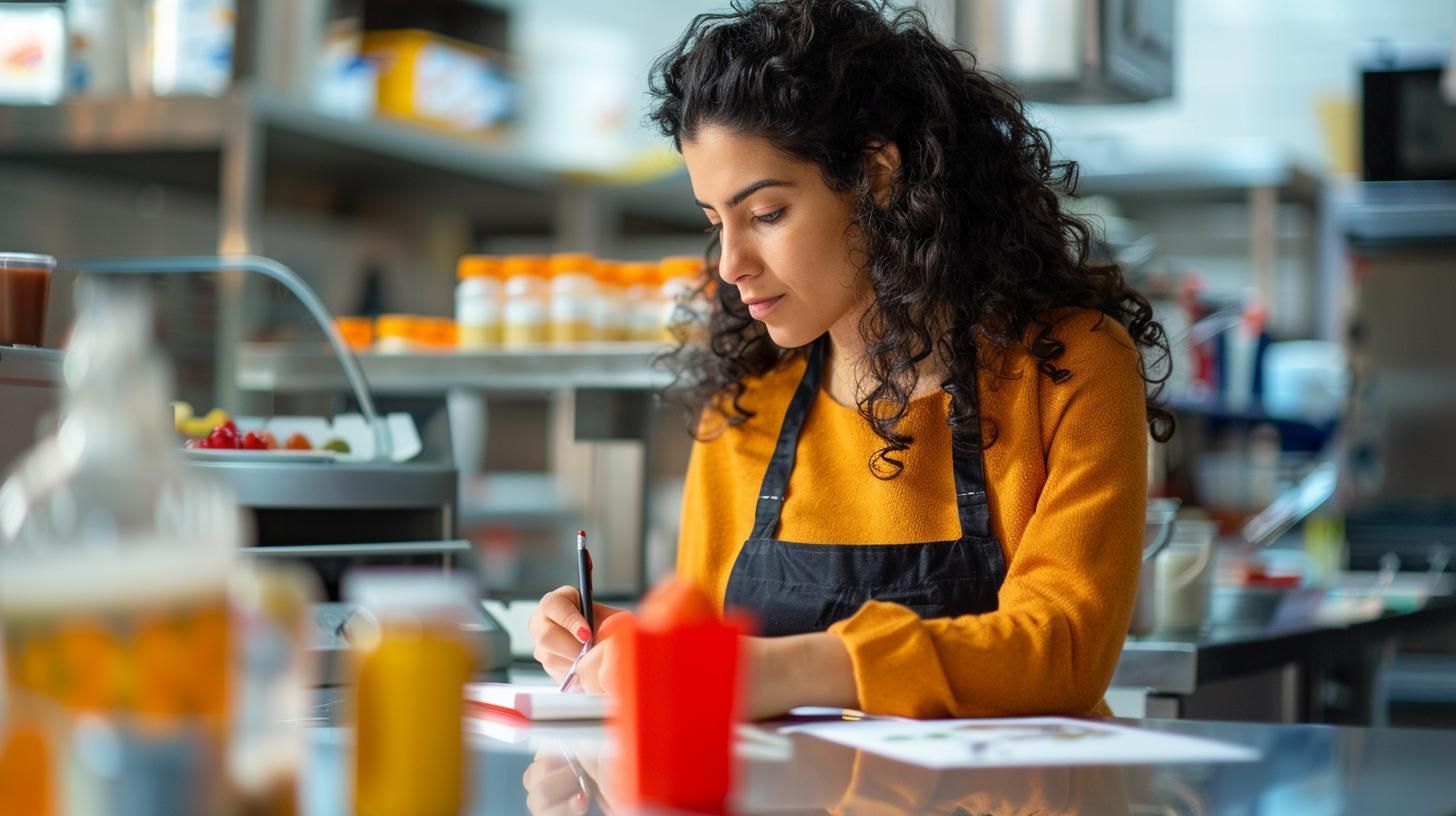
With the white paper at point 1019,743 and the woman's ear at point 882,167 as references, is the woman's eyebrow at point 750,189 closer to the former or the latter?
the woman's ear at point 882,167

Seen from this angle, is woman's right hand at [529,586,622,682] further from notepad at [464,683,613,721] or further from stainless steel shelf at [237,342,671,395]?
stainless steel shelf at [237,342,671,395]

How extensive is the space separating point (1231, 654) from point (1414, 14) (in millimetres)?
4384

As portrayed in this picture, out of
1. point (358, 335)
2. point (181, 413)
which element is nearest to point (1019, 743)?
point (181, 413)

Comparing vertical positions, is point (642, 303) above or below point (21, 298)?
above

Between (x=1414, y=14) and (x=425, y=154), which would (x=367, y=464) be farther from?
(x=1414, y=14)

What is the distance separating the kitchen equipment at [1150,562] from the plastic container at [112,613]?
1.65m

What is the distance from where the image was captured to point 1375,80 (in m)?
4.82

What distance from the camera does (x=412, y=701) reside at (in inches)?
30.2

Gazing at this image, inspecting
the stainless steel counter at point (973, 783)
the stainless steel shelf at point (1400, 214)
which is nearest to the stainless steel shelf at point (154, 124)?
the stainless steel counter at point (973, 783)

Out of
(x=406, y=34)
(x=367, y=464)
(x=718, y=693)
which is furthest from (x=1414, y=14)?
(x=718, y=693)

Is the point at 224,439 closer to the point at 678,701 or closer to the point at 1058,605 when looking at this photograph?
the point at 1058,605

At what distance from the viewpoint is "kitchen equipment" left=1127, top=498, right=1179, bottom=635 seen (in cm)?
222

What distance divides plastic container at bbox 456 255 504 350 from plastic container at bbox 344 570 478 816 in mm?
2105

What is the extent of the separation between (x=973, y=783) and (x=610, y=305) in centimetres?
187
